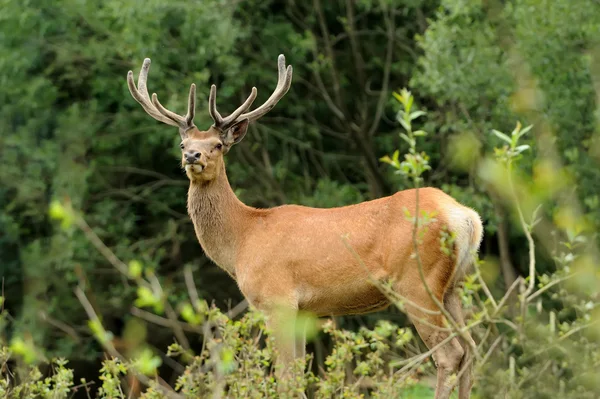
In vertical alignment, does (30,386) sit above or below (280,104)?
above

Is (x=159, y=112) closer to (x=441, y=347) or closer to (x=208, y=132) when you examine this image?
(x=208, y=132)

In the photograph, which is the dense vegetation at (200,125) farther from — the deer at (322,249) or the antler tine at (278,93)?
the deer at (322,249)

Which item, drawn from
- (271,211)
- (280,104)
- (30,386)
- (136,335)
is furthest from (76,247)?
(136,335)

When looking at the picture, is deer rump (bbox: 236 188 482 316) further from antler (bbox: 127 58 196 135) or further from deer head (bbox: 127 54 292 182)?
antler (bbox: 127 58 196 135)

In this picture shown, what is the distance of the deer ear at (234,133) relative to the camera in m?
8.47

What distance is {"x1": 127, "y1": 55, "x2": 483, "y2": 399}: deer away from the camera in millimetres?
7309

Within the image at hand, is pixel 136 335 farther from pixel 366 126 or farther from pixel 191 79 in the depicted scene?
pixel 366 126

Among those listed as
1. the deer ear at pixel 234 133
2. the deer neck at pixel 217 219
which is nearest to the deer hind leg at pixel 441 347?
the deer neck at pixel 217 219

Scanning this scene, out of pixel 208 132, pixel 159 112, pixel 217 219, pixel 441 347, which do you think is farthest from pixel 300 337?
pixel 159 112

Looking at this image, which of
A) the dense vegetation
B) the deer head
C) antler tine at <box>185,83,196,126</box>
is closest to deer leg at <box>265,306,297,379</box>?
the deer head

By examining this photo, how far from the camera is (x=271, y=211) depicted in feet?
27.8

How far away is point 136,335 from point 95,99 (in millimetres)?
12031

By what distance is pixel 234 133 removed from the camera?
28.5 ft

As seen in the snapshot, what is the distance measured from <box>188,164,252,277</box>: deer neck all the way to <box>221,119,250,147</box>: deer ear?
279 millimetres
